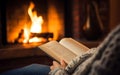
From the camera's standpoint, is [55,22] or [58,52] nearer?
[58,52]

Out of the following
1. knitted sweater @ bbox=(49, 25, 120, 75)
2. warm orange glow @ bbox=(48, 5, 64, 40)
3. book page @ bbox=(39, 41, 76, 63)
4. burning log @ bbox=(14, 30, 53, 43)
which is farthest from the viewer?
warm orange glow @ bbox=(48, 5, 64, 40)

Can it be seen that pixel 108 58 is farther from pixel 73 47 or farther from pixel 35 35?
pixel 35 35

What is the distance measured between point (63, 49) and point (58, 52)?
37 mm

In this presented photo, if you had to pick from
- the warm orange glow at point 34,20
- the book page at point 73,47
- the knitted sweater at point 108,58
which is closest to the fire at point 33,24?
the warm orange glow at point 34,20

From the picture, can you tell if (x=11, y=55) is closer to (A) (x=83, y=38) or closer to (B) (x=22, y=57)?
(B) (x=22, y=57)

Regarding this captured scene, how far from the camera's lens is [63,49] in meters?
1.11

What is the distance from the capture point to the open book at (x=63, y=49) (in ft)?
3.51

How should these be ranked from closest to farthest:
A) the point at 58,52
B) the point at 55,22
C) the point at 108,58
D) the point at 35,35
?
the point at 108,58 → the point at 58,52 → the point at 35,35 → the point at 55,22

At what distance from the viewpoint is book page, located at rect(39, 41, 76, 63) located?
107 centimetres

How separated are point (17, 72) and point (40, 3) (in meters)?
1.65

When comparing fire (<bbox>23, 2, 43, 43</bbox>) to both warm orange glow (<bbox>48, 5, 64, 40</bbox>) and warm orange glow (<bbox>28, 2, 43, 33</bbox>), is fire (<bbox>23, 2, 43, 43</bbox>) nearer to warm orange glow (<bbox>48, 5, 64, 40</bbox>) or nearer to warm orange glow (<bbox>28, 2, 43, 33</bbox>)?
warm orange glow (<bbox>28, 2, 43, 33</bbox>)

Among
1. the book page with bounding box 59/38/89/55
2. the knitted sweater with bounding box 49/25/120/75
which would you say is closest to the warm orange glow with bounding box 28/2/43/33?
the book page with bounding box 59/38/89/55

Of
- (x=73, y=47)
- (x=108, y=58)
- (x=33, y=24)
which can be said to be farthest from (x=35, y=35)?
(x=108, y=58)

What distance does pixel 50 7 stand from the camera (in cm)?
271
